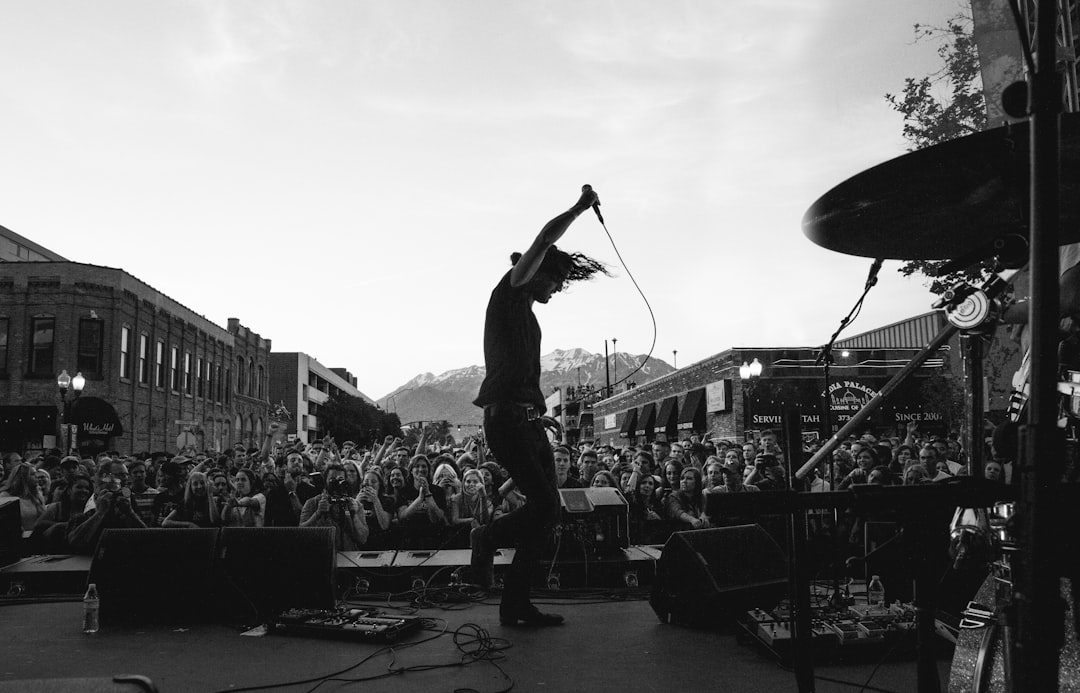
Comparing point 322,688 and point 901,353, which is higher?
point 901,353

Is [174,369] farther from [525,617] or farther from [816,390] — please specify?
[525,617]

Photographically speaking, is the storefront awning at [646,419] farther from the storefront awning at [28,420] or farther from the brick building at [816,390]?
the storefront awning at [28,420]

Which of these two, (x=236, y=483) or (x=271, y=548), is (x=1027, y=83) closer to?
(x=271, y=548)

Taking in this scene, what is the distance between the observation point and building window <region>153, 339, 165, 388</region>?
111 feet

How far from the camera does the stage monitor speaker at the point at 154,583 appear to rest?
482cm

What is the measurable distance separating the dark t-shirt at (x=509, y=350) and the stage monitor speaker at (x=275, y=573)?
5.08 ft

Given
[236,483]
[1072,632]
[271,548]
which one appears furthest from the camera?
[236,483]

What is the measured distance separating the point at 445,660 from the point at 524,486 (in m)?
1.02

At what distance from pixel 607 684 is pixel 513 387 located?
1.64 m

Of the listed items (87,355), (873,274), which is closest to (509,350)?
(873,274)

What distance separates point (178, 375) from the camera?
36812 millimetres

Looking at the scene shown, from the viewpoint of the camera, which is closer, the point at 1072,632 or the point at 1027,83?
the point at 1027,83

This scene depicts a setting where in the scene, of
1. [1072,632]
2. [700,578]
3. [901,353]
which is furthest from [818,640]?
Answer: [901,353]

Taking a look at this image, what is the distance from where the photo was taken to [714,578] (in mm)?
4426
